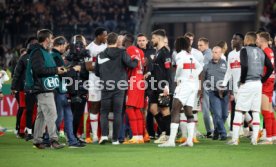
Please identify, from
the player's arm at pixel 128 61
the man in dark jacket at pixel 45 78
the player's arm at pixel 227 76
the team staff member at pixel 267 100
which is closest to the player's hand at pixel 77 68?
the man in dark jacket at pixel 45 78

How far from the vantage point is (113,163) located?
495 inches

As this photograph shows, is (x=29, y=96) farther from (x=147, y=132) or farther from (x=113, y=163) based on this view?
(x=113, y=163)

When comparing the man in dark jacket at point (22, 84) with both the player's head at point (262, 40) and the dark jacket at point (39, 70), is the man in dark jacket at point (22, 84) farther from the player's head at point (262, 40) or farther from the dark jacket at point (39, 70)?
the player's head at point (262, 40)

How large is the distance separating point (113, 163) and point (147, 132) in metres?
5.21

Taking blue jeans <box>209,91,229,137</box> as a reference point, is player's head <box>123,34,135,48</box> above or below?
above

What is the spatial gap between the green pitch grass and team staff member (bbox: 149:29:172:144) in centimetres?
74

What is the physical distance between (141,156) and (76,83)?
283cm

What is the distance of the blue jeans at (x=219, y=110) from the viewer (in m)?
17.3

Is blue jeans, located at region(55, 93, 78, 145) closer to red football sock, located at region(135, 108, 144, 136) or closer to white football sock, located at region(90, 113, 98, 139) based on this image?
white football sock, located at region(90, 113, 98, 139)

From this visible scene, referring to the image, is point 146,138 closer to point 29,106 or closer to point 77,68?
point 77,68

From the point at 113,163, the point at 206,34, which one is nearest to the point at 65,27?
the point at 206,34

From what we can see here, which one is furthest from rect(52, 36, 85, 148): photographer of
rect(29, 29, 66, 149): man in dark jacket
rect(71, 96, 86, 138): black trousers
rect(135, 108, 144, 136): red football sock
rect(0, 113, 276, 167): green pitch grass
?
rect(135, 108, 144, 136): red football sock

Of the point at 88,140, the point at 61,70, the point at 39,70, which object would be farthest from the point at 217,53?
the point at 39,70

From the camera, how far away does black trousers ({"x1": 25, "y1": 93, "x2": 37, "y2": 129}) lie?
17172 millimetres
